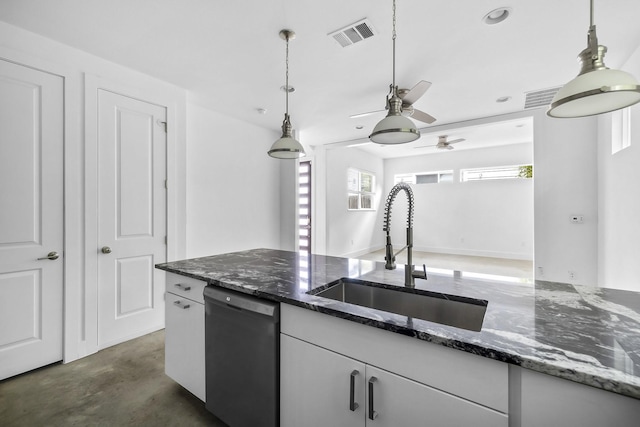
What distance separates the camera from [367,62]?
2.75 m

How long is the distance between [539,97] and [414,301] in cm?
374

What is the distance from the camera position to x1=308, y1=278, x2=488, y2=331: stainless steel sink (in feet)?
4.13

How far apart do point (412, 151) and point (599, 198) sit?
15.1ft

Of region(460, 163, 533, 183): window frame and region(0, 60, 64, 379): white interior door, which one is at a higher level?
region(460, 163, 533, 183): window frame

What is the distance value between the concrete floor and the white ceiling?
2759 millimetres

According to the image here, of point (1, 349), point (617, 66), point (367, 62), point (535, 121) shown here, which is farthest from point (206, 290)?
point (535, 121)

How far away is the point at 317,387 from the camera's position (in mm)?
1186

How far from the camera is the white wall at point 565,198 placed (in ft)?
11.9

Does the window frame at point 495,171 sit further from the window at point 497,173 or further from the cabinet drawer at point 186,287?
the cabinet drawer at point 186,287

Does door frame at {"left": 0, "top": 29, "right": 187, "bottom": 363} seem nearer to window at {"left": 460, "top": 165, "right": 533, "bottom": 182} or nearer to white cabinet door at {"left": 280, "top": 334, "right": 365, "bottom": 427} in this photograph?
white cabinet door at {"left": 280, "top": 334, "right": 365, "bottom": 427}

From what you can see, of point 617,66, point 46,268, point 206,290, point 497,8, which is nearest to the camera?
point 206,290

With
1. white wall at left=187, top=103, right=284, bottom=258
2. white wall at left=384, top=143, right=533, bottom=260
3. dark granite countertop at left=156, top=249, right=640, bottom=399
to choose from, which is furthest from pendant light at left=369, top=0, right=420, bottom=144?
white wall at left=384, top=143, right=533, bottom=260

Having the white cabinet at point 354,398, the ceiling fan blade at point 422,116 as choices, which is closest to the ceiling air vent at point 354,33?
the ceiling fan blade at point 422,116

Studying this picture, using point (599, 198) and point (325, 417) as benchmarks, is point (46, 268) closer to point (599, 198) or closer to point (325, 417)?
point (325, 417)
